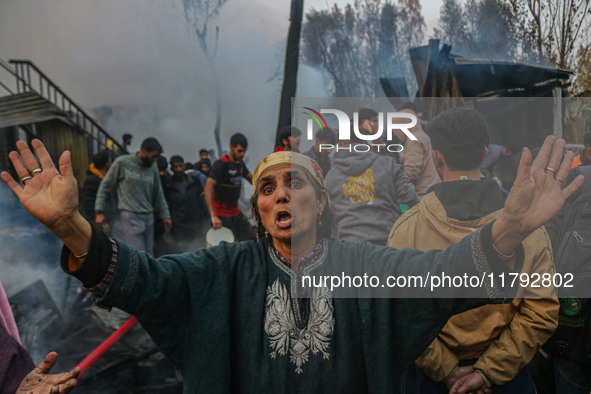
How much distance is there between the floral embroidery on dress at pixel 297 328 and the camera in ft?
4.83

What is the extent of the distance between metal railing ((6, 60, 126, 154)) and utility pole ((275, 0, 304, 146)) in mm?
3478

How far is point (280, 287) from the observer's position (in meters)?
1.57

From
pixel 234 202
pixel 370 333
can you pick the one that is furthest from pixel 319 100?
pixel 234 202

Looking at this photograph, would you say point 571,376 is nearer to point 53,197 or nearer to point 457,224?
point 457,224

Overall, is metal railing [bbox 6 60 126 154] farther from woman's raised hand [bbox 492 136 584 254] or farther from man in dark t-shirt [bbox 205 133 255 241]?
woman's raised hand [bbox 492 136 584 254]

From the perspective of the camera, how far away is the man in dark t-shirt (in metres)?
4.96

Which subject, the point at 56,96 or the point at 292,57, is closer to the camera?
the point at 292,57

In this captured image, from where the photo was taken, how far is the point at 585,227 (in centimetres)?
201

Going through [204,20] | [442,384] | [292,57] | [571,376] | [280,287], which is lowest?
[571,376]

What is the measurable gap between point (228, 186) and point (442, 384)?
3672mm

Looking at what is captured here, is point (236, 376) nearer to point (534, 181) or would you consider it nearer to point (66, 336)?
point (534, 181)

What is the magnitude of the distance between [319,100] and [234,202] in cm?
300

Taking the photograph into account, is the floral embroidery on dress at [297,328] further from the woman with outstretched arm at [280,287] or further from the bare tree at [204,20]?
the bare tree at [204,20]

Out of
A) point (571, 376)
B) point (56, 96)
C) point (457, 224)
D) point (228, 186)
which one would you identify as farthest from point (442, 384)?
point (56, 96)
